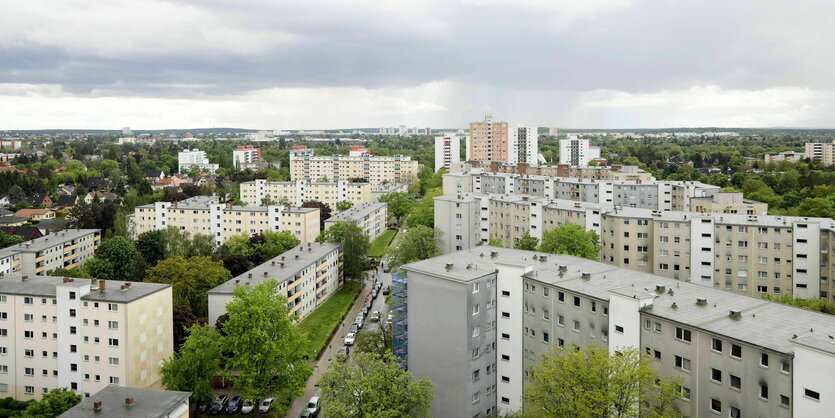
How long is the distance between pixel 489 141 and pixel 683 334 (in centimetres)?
10097

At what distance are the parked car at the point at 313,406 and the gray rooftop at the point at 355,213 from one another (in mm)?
29260

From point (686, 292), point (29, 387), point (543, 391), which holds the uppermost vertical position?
point (686, 292)

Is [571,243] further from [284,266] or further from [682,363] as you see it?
[682,363]

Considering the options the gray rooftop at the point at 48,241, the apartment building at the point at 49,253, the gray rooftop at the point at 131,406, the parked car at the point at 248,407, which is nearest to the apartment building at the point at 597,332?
the parked car at the point at 248,407

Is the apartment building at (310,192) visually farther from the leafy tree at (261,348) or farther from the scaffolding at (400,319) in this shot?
the leafy tree at (261,348)

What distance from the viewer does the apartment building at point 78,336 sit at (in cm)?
2816

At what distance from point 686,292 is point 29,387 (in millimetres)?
28243

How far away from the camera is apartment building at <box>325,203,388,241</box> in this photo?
6238 centimetres

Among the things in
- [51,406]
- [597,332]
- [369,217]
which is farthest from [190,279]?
[369,217]

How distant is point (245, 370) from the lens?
25891mm

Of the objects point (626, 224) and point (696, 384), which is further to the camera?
point (626, 224)

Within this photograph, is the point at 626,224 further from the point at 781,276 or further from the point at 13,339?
the point at 13,339

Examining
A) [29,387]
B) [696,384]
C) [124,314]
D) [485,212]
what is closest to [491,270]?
[696,384]

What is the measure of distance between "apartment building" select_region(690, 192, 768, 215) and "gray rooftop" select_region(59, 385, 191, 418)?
45517 mm
